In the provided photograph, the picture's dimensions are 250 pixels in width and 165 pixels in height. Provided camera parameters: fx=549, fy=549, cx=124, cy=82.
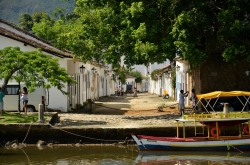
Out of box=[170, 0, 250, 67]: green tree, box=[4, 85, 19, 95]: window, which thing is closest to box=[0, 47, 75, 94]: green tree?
box=[170, 0, 250, 67]: green tree

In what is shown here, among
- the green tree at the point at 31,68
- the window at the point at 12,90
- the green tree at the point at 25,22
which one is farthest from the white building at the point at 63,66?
the green tree at the point at 25,22

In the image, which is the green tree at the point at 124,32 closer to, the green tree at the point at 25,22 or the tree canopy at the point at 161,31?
the tree canopy at the point at 161,31

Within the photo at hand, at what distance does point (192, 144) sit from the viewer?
20.1 metres

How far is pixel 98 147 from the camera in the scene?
21688 mm

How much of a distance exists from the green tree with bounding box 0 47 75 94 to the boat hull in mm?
5072

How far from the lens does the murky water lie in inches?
721

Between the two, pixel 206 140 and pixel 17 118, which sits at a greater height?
pixel 17 118

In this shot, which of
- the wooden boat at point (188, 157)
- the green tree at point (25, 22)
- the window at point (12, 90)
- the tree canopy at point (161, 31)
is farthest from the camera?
the green tree at point (25, 22)

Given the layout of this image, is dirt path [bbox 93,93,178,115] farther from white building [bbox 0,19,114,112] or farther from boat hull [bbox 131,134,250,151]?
boat hull [bbox 131,134,250,151]

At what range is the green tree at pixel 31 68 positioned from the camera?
22.9m

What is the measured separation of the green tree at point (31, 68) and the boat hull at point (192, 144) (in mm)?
5072

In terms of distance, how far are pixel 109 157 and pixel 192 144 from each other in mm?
3153

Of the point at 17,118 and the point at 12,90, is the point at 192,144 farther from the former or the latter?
the point at 12,90

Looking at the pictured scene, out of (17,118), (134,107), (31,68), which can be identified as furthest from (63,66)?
(134,107)
